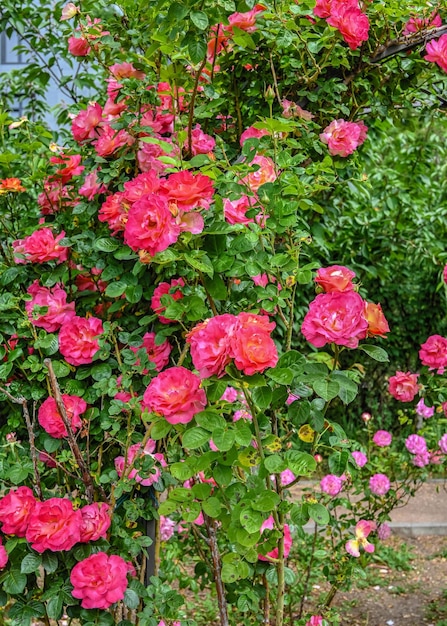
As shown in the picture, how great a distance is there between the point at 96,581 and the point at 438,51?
1.50 m

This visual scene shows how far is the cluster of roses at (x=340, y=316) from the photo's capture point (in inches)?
52.9

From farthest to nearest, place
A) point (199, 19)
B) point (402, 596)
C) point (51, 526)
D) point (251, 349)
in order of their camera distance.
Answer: point (402, 596) → point (51, 526) → point (199, 19) → point (251, 349)

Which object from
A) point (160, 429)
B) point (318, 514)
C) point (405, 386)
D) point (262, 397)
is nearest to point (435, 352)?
point (405, 386)

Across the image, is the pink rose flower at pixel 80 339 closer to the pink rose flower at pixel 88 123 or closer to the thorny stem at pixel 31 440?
the thorny stem at pixel 31 440

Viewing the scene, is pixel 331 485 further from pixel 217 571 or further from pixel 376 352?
pixel 376 352

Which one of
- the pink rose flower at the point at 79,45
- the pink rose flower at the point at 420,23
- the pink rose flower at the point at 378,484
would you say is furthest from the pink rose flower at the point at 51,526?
the pink rose flower at the point at 378,484

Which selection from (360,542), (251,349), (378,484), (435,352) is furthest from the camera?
(378,484)

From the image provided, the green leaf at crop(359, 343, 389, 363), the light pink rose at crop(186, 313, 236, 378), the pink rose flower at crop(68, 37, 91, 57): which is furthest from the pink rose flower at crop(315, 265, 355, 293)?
the pink rose flower at crop(68, 37, 91, 57)

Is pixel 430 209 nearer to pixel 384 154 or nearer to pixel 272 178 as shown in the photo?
pixel 384 154

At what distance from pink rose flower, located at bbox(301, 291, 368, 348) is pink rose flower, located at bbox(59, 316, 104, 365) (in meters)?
0.61

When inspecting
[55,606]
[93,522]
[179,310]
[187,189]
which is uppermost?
[187,189]

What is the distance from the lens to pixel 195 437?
1.33 meters

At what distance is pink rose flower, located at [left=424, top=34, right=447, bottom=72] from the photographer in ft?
6.11

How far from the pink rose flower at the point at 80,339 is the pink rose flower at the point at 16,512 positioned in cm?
34
